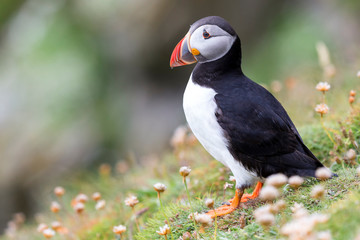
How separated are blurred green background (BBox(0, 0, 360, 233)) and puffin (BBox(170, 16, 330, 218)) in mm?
5708

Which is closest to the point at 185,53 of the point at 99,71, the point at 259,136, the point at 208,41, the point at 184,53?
the point at 184,53

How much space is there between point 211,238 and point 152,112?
7403mm

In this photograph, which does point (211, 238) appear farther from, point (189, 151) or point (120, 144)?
point (120, 144)

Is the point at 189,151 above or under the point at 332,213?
under

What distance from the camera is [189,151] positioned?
17.2 ft

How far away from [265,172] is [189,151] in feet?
6.95

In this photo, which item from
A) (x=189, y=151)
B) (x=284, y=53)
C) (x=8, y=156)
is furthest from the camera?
(x=284, y=53)

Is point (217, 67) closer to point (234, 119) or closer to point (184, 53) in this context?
point (184, 53)

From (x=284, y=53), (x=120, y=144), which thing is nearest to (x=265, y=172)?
(x=120, y=144)

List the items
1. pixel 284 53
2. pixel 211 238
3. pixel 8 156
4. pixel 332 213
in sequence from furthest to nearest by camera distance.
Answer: pixel 284 53 → pixel 8 156 → pixel 211 238 → pixel 332 213

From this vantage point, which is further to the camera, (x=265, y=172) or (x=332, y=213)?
(x=265, y=172)

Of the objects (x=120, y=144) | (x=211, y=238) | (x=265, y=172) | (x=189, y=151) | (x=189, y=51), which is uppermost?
(x=189, y=51)

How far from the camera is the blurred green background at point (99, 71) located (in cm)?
915

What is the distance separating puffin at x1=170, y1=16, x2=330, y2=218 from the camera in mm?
3174
